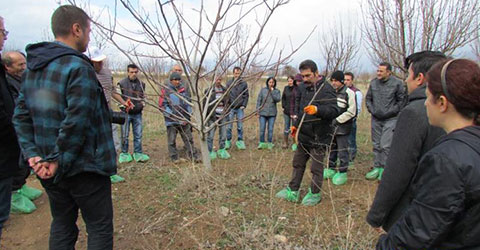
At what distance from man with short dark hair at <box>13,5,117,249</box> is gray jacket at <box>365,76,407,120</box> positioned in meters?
4.14

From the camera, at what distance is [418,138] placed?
156 centimetres

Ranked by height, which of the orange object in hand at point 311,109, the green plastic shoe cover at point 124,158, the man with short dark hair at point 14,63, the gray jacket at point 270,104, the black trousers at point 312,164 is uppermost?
the man with short dark hair at point 14,63

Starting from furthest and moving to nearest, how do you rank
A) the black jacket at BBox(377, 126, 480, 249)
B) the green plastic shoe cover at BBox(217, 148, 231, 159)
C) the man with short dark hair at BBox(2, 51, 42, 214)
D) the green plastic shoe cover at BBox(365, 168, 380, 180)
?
1. the green plastic shoe cover at BBox(217, 148, 231, 159)
2. the green plastic shoe cover at BBox(365, 168, 380, 180)
3. the man with short dark hair at BBox(2, 51, 42, 214)
4. the black jacket at BBox(377, 126, 480, 249)

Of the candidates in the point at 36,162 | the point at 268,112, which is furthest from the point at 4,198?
the point at 268,112

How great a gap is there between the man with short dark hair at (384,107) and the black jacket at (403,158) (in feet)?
10.1

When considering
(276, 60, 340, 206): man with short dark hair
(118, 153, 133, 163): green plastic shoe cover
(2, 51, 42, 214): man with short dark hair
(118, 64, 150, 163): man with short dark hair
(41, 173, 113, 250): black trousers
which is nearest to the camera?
(41, 173, 113, 250): black trousers

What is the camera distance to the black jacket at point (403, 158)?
156cm

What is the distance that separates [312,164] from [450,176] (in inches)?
96.4

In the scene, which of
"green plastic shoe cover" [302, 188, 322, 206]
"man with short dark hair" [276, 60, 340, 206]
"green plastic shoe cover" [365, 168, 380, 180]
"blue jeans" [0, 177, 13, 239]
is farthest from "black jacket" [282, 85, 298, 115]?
"blue jeans" [0, 177, 13, 239]

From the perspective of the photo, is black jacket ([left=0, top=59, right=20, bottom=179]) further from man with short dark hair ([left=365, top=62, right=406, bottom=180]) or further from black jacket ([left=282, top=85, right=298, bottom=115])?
black jacket ([left=282, top=85, right=298, bottom=115])

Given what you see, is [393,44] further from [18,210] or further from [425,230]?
[18,210]

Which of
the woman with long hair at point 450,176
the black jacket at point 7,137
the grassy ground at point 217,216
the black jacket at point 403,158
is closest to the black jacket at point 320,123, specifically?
the grassy ground at point 217,216

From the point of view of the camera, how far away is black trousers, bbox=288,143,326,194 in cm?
339

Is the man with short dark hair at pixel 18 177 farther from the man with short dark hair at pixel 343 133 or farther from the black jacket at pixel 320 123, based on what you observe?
the man with short dark hair at pixel 343 133
